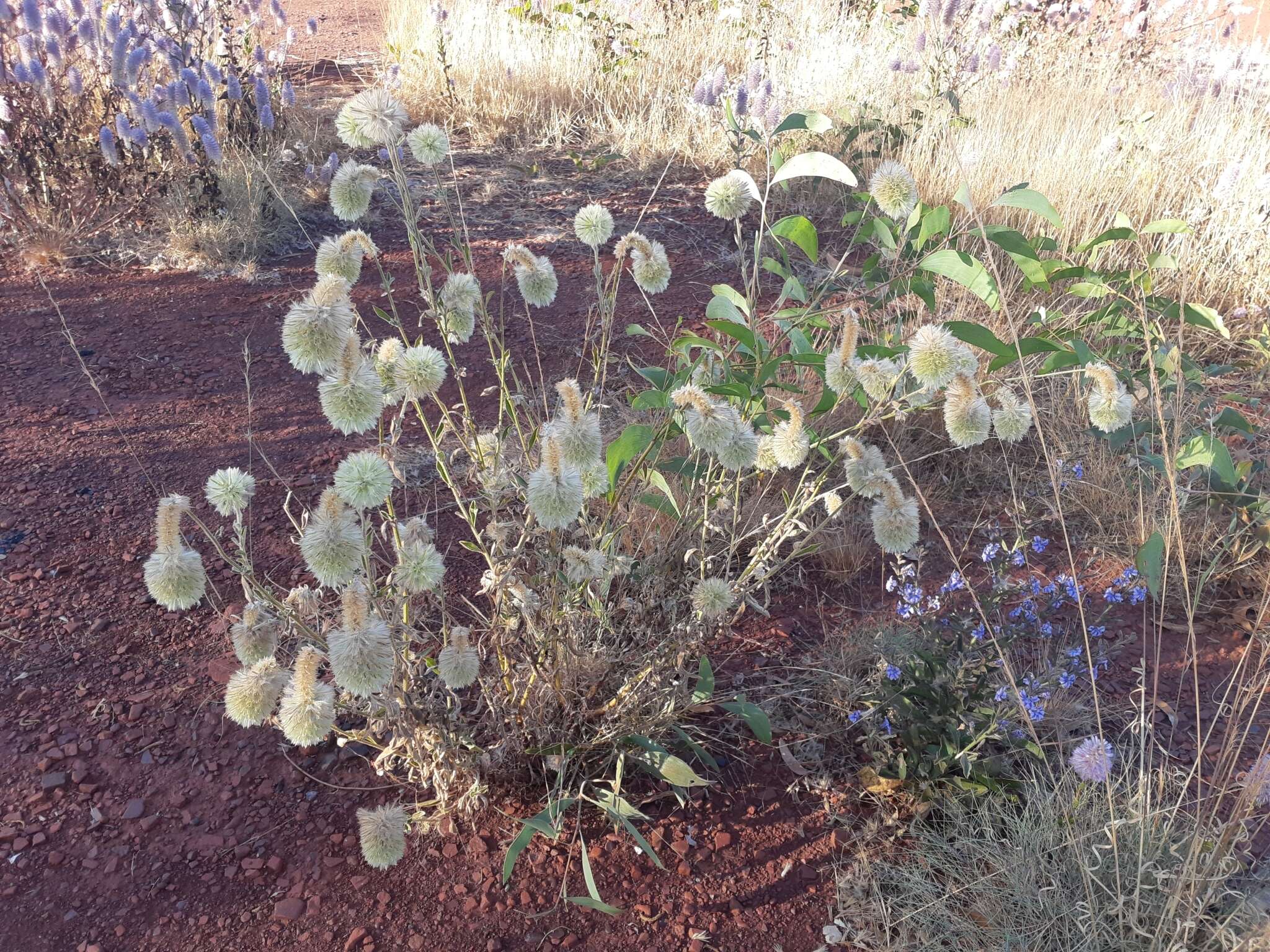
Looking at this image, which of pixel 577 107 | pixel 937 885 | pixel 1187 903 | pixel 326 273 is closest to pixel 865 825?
pixel 937 885

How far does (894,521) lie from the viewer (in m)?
1.46

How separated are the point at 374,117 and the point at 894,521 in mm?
1066

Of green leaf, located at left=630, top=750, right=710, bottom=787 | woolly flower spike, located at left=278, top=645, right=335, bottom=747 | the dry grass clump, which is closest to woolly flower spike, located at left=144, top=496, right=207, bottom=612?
woolly flower spike, located at left=278, top=645, right=335, bottom=747

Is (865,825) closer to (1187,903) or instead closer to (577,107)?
(1187,903)

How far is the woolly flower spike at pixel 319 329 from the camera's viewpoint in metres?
1.20

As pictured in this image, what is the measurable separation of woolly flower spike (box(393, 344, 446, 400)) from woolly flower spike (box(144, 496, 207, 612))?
36 centimetres

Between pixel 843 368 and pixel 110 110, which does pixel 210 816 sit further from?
pixel 110 110

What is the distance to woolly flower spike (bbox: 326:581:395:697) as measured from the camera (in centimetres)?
119

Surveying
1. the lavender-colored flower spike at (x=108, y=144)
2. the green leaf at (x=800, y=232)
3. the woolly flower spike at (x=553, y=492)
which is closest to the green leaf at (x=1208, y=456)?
the green leaf at (x=800, y=232)

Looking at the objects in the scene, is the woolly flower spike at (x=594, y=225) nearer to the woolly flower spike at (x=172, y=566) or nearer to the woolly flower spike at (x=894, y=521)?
the woolly flower spike at (x=894, y=521)

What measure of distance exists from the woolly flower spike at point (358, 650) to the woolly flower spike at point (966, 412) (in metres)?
0.90

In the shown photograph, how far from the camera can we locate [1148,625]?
2416 mm

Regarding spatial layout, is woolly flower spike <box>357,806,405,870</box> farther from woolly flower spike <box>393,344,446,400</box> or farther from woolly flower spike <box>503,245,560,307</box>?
woolly flower spike <box>503,245,560,307</box>

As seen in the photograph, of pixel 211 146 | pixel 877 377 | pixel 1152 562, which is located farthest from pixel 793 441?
pixel 211 146
